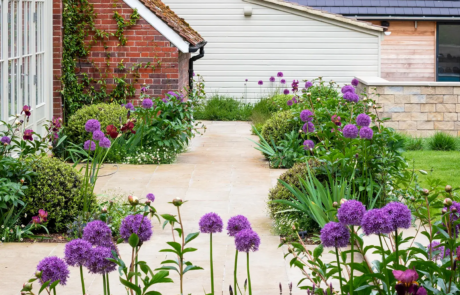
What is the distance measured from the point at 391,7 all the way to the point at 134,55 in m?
10.3

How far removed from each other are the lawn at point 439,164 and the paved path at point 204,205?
2.23 meters

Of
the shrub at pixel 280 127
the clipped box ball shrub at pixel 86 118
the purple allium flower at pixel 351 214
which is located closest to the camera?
the purple allium flower at pixel 351 214

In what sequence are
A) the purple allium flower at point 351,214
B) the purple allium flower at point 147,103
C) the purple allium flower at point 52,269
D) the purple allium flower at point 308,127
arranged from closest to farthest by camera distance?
the purple allium flower at point 52,269
the purple allium flower at point 351,214
the purple allium flower at point 308,127
the purple allium flower at point 147,103

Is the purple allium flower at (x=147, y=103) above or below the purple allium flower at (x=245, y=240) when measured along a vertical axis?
above

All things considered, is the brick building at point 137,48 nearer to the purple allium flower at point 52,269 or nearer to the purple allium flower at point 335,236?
the purple allium flower at point 335,236

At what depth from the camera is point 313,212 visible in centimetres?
553

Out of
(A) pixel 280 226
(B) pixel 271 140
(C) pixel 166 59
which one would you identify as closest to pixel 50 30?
(C) pixel 166 59

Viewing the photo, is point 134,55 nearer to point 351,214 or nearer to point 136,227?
point 136,227

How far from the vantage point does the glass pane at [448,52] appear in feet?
65.9

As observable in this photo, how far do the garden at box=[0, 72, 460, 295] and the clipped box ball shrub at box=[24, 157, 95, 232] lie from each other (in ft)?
0.04

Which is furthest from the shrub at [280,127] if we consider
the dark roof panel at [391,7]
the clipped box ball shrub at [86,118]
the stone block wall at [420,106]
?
the dark roof panel at [391,7]

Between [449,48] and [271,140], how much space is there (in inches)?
498

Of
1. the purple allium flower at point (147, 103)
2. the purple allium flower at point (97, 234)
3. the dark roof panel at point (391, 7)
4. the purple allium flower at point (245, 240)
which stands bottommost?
the purple allium flower at point (245, 240)

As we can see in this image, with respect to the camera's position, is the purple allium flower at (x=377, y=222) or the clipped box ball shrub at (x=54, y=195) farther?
the clipped box ball shrub at (x=54, y=195)
